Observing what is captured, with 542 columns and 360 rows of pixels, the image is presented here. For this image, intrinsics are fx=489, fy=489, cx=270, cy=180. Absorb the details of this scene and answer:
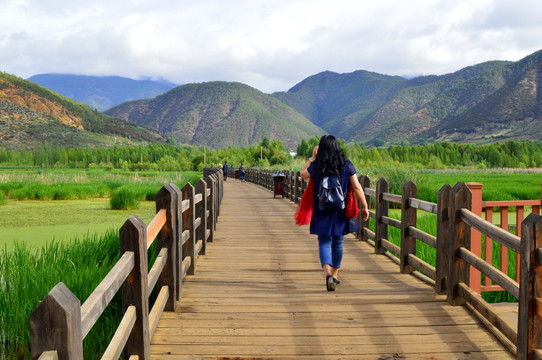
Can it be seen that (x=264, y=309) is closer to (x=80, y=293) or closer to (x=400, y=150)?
(x=80, y=293)

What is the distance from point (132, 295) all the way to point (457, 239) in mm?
2848

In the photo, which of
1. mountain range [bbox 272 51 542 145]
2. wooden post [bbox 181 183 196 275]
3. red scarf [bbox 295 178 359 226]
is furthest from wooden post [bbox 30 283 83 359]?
mountain range [bbox 272 51 542 145]

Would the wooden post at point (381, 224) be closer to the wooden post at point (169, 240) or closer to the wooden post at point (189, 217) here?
the wooden post at point (189, 217)

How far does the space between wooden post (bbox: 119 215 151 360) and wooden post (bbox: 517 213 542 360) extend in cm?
225

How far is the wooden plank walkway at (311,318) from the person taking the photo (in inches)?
131

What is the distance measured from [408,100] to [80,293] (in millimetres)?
200060

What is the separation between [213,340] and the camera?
3.51m

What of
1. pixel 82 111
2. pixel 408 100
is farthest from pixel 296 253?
pixel 408 100

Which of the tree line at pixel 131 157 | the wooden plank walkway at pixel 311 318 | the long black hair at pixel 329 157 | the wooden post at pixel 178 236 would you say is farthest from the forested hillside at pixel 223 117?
the wooden post at pixel 178 236

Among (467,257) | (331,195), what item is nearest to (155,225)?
(331,195)

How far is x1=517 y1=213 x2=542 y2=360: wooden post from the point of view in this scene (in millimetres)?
2812

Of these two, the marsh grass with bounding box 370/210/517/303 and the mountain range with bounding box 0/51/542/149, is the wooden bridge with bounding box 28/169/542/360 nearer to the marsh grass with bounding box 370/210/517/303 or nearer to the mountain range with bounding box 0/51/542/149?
the marsh grass with bounding box 370/210/517/303

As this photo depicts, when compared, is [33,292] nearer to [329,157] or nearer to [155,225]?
[155,225]

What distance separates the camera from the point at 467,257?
4.14 m
